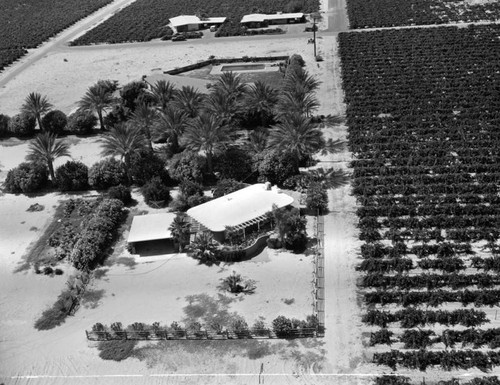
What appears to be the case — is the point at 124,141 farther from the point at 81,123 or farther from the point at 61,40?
the point at 61,40

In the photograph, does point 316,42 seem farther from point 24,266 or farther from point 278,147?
point 24,266

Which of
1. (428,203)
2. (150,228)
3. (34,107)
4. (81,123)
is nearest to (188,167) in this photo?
(150,228)

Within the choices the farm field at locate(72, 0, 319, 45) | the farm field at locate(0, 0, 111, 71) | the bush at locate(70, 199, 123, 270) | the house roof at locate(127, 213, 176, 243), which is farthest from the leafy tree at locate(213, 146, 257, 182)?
the farm field at locate(0, 0, 111, 71)

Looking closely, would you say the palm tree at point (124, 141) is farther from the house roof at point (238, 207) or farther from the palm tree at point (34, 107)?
the palm tree at point (34, 107)

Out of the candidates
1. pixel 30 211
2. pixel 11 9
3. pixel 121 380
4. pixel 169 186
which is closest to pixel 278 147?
pixel 169 186

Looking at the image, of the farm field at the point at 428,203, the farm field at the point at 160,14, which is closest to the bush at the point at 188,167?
the farm field at the point at 428,203

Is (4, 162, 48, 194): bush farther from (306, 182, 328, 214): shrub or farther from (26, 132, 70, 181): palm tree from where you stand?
(306, 182, 328, 214): shrub
